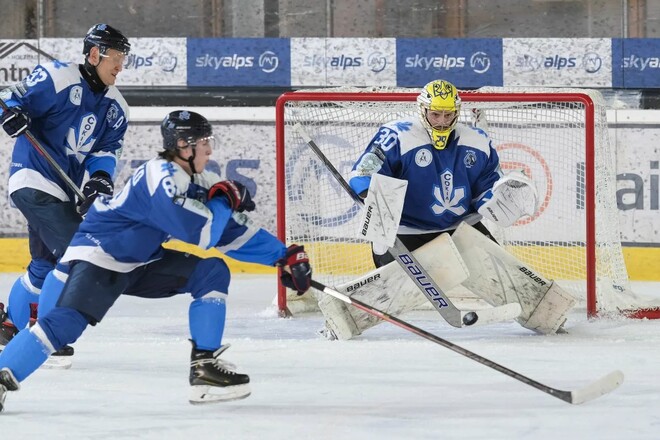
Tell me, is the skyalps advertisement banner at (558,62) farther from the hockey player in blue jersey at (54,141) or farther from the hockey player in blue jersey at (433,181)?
the hockey player in blue jersey at (54,141)

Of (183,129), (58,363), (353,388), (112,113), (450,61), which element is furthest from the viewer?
(450,61)

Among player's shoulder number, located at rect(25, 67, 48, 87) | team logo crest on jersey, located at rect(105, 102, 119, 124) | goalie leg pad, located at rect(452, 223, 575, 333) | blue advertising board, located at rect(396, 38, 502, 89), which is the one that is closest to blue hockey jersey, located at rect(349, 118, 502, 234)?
goalie leg pad, located at rect(452, 223, 575, 333)

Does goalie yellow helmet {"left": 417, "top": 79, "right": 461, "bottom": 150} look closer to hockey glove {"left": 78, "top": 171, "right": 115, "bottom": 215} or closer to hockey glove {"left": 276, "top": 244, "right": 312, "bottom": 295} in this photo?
hockey glove {"left": 78, "top": 171, "right": 115, "bottom": 215}

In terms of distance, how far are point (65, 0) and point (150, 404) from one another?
396 cm

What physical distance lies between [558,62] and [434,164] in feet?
7.06

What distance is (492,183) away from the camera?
4.07 metres

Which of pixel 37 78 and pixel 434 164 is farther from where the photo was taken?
pixel 434 164

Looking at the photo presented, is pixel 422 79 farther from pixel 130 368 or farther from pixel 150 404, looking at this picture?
pixel 150 404

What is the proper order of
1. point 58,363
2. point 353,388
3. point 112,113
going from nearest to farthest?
point 353,388 → point 58,363 → point 112,113

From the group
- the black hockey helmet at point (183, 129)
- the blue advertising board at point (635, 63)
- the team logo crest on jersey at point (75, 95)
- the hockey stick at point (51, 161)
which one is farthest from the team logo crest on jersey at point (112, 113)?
the blue advertising board at point (635, 63)

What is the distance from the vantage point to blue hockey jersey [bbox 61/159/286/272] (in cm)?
270

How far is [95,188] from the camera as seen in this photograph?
3.63m

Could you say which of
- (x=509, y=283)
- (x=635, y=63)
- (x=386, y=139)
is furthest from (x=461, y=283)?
(x=635, y=63)

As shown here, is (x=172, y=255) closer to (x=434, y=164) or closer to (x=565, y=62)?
(x=434, y=164)
